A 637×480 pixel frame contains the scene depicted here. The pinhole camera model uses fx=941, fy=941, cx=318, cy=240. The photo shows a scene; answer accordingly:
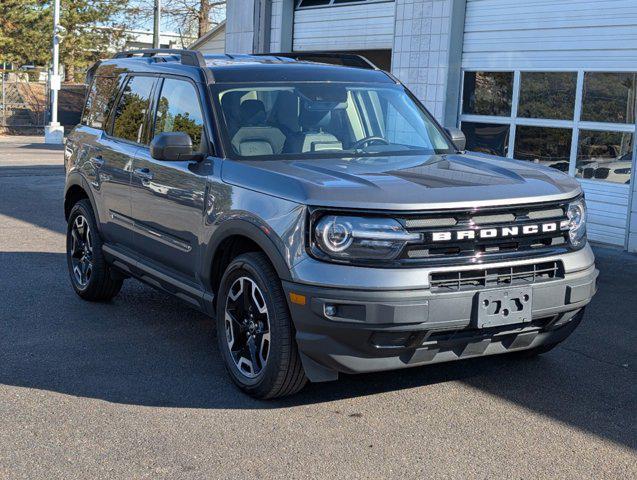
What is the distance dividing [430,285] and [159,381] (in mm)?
1828

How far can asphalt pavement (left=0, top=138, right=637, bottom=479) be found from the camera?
4.26 m

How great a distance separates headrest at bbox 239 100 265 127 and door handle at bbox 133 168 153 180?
0.84 meters

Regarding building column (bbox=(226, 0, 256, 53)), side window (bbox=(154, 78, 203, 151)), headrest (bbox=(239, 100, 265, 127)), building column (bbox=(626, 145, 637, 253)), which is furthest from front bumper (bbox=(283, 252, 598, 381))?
building column (bbox=(226, 0, 256, 53))

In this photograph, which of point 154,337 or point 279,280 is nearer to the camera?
point 279,280

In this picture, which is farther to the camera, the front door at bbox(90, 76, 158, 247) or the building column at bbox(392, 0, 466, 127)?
the building column at bbox(392, 0, 466, 127)

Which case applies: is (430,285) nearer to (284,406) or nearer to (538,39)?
(284,406)

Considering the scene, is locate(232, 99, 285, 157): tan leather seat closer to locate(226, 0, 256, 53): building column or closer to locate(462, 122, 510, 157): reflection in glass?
locate(462, 122, 510, 157): reflection in glass

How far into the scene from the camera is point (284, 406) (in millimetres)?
5074

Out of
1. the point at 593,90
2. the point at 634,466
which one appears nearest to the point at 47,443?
the point at 634,466

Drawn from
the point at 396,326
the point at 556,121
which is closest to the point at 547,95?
the point at 556,121

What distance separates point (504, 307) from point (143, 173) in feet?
9.10

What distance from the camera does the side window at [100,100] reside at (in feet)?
24.2

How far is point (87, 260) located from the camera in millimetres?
7484

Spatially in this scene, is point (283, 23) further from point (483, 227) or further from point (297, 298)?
point (297, 298)
